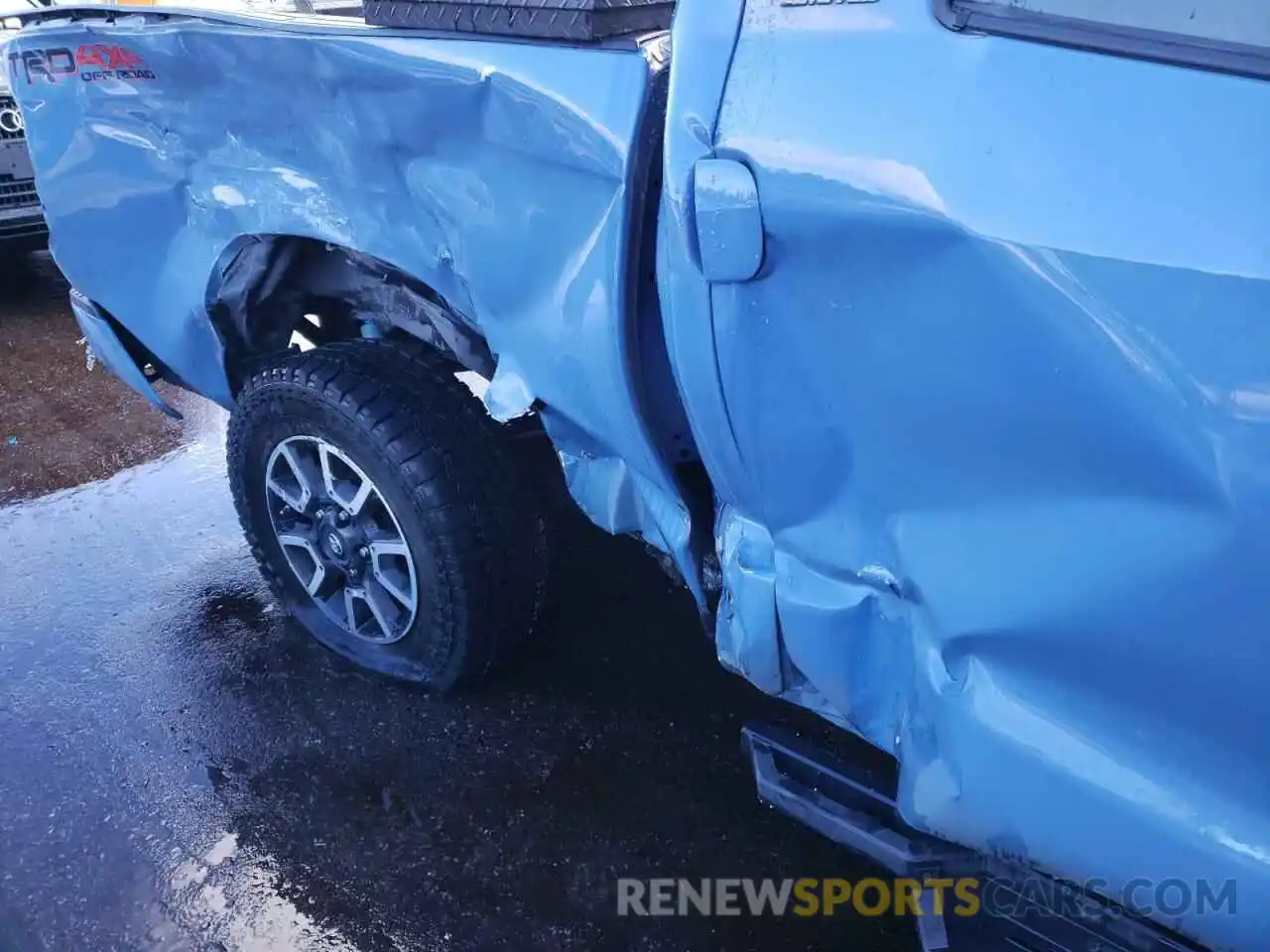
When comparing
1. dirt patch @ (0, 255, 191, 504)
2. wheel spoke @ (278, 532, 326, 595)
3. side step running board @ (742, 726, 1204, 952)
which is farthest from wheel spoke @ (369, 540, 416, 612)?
dirt patch @ (0, 255, 191, 504)

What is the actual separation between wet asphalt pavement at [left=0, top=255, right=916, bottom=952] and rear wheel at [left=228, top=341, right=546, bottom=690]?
9.1 inches

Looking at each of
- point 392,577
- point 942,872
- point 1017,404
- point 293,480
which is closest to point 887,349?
point 1017,404

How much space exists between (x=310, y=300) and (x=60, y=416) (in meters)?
2.26

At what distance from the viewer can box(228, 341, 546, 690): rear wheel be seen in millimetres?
2246

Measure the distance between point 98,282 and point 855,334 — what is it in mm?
2189

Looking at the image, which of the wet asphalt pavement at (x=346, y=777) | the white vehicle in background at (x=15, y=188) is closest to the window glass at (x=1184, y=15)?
the wet asphalt pavement at (x=346, y=777)

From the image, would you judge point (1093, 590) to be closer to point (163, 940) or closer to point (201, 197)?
point (163, 940)

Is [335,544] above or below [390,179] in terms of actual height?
below

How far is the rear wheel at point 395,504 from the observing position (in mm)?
2246

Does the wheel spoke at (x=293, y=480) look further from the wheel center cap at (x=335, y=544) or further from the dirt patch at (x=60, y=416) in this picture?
the dirt patch at (x=60, y=416)

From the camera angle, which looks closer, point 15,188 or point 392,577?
point 392,577

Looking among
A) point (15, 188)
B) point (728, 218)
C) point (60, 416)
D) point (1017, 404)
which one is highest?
point (728, 218)

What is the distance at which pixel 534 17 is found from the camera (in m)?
1.72

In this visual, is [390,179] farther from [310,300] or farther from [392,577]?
[392,577]
